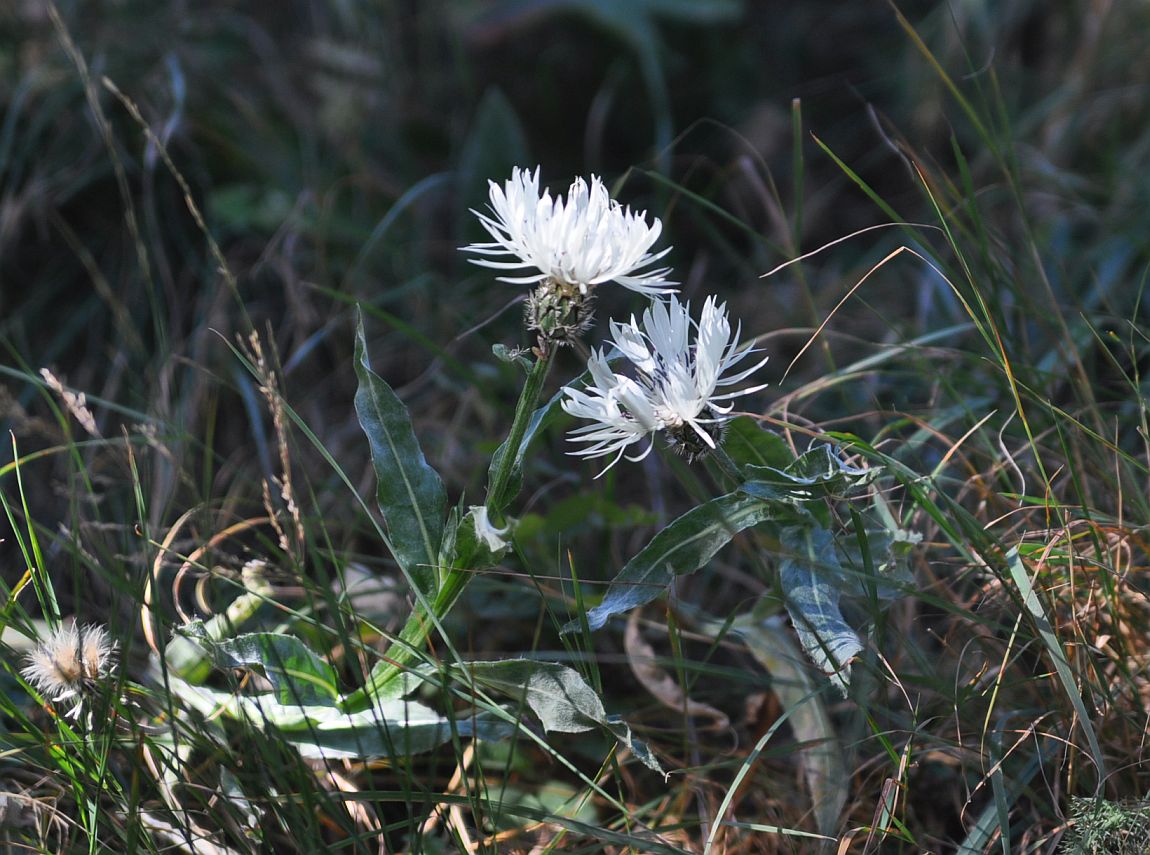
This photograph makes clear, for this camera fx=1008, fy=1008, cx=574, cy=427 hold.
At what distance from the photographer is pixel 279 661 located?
1064 mm

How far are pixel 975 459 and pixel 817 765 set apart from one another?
1.79ft

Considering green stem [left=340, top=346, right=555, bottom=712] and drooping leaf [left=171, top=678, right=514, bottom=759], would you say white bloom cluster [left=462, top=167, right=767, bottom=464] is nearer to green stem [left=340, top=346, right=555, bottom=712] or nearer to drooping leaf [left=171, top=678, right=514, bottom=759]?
green stem [left=340, top=346, right=555, bottom=712]

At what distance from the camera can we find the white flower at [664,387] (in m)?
1.03

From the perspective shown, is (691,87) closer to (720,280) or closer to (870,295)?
(720,280)

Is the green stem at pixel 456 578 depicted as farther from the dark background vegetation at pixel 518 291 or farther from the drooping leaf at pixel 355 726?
the dark background vegetation at pixel 518 291

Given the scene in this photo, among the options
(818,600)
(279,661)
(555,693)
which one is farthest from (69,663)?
(818,600)

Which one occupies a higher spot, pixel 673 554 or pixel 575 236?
pixel 575 236

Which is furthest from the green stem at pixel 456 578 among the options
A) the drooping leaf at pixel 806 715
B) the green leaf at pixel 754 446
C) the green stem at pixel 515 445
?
the drooping leaf at pixel 806 715

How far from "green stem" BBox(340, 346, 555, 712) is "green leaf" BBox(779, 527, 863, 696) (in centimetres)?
32

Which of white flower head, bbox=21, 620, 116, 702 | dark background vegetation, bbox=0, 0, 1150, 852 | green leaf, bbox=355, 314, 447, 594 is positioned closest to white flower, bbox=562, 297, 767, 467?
green leaf, bbox=355, 314, 447, 594

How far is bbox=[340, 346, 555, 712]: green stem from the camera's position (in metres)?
1.07

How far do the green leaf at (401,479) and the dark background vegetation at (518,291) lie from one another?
18 centimetres

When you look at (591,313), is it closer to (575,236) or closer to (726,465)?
(575,236)

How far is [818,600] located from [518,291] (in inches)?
50.9
